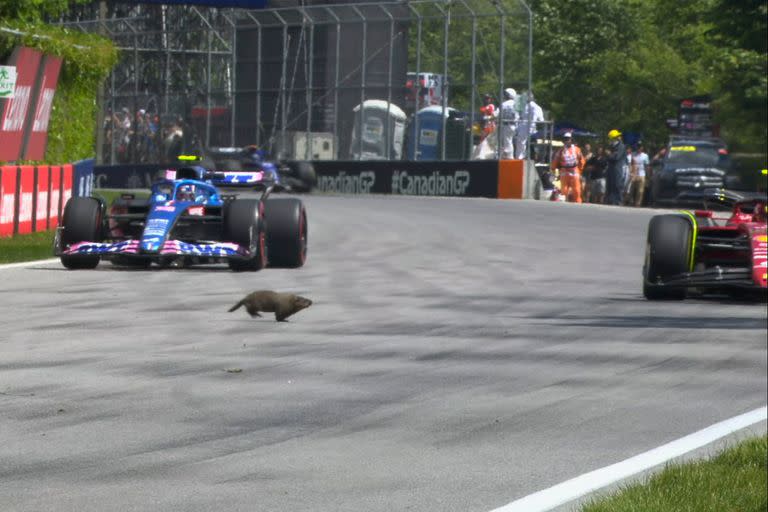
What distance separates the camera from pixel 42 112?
23219mm

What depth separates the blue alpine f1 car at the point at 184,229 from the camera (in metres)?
16.5

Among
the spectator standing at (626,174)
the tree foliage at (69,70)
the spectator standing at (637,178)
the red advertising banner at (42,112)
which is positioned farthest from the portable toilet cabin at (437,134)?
the red advertising banner at (42,112)

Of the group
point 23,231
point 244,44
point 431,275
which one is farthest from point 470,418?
point 244,44

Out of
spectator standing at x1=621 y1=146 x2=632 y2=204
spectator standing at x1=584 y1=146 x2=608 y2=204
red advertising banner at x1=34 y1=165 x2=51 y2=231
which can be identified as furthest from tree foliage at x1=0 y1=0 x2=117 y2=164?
spectator standing at x1=584 y1=146 x2=608 y2=204

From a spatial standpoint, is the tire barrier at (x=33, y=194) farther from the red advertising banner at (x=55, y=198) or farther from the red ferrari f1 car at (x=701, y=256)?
the red ferrari f1 car at (x=701, y=256)

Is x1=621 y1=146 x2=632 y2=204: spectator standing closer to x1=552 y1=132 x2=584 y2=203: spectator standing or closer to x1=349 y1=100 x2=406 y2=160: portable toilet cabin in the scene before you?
x1=552 y1=132 x2=584 y2=203: spectator standing

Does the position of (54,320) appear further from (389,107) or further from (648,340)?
(389,107)

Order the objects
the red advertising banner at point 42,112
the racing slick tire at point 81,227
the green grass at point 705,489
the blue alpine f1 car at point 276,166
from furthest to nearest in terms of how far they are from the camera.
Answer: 1. the blue alpine f1 car at point 276,166
2. the red advertising banner at point 42,112
3. the racing slick tire at point 81,227
4. the green grass at point 705,489

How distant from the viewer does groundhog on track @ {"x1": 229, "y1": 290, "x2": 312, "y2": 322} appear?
40.5 feet

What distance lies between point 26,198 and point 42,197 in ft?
2.52

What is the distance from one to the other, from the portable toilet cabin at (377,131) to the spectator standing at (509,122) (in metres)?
2.67

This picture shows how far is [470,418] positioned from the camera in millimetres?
8414

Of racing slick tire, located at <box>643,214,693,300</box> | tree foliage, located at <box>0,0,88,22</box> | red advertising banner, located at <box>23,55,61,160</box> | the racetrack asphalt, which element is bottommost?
the racetrack asphalt

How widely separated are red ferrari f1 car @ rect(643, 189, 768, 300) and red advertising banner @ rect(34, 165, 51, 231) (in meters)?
8.70
